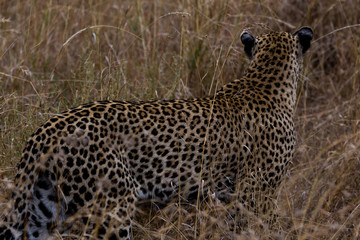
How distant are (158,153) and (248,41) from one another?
1708mm

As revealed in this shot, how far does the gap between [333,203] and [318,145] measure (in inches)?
42.6

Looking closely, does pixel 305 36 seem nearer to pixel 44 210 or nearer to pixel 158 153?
pixel 158 153

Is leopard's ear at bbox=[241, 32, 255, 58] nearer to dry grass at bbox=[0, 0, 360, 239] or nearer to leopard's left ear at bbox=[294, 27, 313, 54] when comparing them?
dry grass at bbox=[0, 0, 360, 239]

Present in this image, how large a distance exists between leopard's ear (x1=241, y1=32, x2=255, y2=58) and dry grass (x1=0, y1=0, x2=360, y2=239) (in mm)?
302

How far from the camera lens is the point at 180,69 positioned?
6.21 meters

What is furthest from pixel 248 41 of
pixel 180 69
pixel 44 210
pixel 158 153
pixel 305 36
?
pixel 44 210

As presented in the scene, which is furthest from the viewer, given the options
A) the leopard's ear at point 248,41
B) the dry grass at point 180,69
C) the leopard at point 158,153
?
the leopard's ear at point 248,41

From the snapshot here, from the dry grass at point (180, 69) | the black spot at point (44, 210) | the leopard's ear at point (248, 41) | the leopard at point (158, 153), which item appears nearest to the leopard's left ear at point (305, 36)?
the leopard at point (158, 153)

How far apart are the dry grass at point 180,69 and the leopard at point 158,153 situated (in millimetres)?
350

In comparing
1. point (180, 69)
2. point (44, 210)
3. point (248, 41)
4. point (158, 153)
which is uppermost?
point (248, 41)

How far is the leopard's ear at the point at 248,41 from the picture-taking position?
5.73 metres

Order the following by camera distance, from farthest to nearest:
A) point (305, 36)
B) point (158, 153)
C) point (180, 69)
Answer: point (180, 69), point (305, 36), point (158, 153)

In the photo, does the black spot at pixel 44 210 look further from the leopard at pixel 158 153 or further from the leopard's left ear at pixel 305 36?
the leopard's left ear at pixel 305 36

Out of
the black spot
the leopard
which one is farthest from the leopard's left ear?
the black spot
